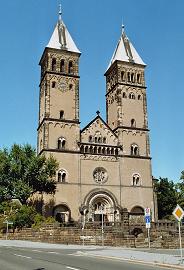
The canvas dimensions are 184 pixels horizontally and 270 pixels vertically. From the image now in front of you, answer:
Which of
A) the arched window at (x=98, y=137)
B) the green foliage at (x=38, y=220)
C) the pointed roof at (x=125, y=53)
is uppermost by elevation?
the pointed roof at (x=125, y=53)

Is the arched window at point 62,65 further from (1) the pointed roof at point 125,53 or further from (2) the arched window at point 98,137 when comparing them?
(2) the arched window at point 98,137

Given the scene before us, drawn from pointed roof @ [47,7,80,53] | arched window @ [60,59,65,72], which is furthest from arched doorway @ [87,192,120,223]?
pointed roof @ [47,7,80,53]

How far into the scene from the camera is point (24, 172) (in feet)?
157

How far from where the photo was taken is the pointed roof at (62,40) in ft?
192

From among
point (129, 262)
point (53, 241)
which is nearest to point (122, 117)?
point (53, 241)

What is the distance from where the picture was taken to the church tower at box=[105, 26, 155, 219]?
177 feet

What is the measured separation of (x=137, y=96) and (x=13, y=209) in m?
26.8

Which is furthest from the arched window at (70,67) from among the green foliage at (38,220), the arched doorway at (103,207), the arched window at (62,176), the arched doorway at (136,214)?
the green foliage at (38,220)

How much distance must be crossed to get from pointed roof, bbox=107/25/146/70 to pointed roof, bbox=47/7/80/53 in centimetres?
724

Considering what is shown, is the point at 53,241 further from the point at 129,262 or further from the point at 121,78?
the point at 121,78

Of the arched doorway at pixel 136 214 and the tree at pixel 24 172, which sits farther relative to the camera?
the arched doorway at pixel 136 214

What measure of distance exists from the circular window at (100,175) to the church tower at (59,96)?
14.6 feet

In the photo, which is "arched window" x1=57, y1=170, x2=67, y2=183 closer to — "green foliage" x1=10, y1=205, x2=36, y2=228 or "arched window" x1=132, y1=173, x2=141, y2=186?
"green foliage" x1=10, y1=205, x2=36, y2=228

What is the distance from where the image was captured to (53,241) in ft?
120
